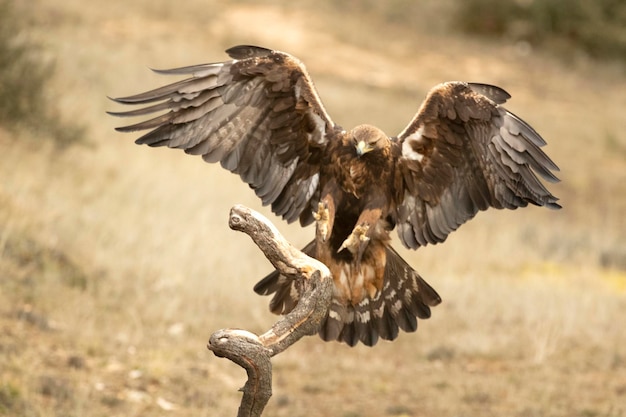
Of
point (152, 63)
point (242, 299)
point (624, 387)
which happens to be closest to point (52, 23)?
point (152, 63)

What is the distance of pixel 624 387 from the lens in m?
7.77

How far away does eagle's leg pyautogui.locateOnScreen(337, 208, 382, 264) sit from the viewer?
16.8 feet

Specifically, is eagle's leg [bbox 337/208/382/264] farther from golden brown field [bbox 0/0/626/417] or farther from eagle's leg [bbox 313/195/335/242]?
golden brown field [bbox 0/0/626/417]

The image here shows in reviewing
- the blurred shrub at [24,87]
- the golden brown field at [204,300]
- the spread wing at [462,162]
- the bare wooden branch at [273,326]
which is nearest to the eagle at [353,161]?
the spread wing at [462,162]

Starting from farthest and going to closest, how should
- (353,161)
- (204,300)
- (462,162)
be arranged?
(204,300) → (462,162) → (353,161)

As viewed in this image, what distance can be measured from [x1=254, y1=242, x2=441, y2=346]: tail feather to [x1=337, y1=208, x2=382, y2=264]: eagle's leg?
385mm

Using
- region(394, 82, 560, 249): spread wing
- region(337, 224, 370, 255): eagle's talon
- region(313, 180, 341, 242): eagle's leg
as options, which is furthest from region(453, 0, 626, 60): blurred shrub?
region(337, 224, 370, 255): eagle's talon

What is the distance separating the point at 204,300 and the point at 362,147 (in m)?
4.54

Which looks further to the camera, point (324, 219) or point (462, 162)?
point (462, 162)

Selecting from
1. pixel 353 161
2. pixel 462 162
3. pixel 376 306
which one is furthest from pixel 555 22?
pixel 353 161

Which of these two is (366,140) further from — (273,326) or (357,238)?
(273,326)

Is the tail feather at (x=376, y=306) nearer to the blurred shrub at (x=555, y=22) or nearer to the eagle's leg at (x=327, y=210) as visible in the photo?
the eagle's leg at (x=327, y=210)

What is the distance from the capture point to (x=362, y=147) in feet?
16.9

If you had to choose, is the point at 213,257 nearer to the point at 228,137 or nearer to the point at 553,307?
the point at 553,307
